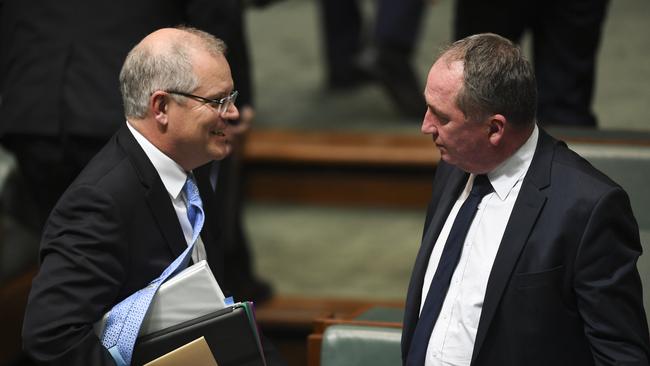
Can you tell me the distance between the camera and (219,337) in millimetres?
2098

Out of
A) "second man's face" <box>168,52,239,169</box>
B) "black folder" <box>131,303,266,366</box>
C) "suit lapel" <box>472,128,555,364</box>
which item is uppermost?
"second man's face" <box>168,52,239,169</box>

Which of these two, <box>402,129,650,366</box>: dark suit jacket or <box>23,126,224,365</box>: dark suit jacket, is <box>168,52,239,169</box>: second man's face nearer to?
<box>23,126,224,365</box>: dark suit jacket

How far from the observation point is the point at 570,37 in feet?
11.0

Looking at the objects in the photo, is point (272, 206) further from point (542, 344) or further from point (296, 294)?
point (542, 344)

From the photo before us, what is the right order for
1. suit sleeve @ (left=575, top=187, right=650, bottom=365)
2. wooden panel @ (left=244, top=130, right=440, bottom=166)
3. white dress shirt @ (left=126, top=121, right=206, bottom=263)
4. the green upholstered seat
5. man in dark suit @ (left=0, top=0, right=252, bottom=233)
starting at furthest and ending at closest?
wooden panel @ (left=244, top=130, right=440, bottom=166)
man in dark suit @ (left=0, top=0, right=252, bottom=233)
the green upholstered seat
white dress shirt @ (left=126, top=121, right=206, bottom=263)
suit sleeve @ (left=575, top=187, right=650, bottom=365)

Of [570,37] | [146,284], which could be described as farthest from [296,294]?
[146,284]

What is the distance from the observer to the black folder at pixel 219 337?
2080 mm

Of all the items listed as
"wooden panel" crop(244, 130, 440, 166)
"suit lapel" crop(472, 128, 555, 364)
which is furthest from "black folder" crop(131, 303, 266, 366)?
"wooden panel" crop(244, 130, 440, 166)

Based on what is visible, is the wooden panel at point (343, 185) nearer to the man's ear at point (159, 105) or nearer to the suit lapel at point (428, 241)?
the suit lapel at point (428, 241)

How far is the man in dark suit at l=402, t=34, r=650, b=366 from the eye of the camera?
6.47 feet

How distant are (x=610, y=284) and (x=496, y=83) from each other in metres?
0.39

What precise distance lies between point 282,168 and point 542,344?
2.39 metres

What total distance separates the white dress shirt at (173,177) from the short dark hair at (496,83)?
0.55 metres

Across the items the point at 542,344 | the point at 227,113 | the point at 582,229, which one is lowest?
the point at 542,344
